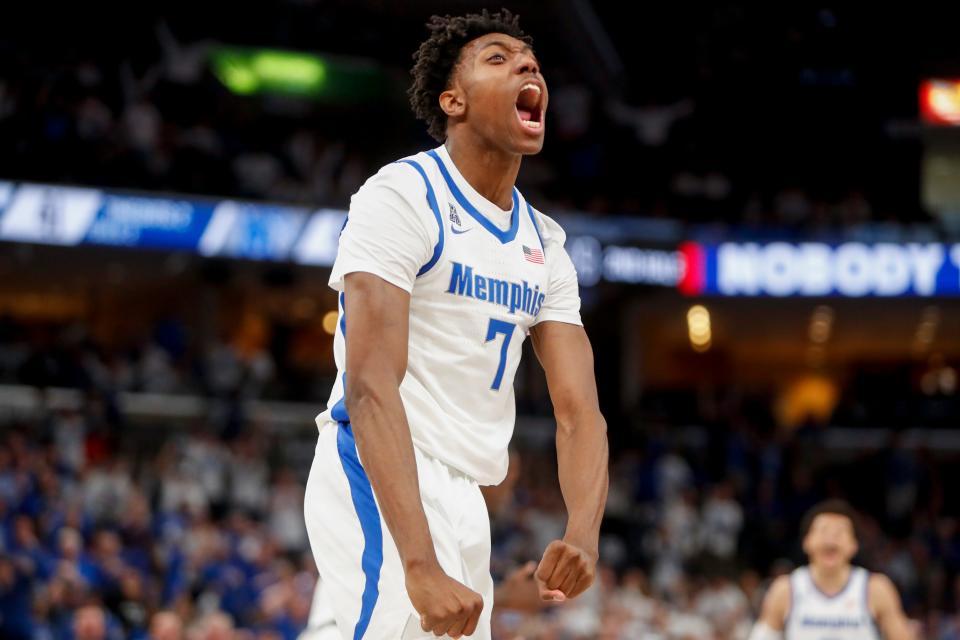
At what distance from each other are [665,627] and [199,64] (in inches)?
498

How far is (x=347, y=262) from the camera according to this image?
11.8 ft

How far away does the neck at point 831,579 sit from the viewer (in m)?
8.55

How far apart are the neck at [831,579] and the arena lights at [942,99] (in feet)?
64.1

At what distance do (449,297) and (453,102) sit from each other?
1.83 ft

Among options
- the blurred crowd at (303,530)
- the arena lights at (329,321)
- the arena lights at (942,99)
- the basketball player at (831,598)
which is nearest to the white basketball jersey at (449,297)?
the blurred crowd at (303,530)

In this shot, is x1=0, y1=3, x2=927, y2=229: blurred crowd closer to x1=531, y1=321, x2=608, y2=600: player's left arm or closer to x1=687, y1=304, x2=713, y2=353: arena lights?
x1=687, y1=304, x2=713, y2=353: arena lights

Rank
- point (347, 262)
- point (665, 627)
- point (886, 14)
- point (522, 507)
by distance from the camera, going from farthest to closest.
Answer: point (886, 14) < point (522, 507) < point (665, 627) < point (347, 262)

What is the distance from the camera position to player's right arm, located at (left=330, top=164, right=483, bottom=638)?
330cm

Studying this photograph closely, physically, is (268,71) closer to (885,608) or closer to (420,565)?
(885,608)

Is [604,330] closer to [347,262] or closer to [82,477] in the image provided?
[82,477]

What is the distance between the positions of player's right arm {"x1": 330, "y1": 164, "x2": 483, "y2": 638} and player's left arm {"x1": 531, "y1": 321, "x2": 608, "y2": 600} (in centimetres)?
31

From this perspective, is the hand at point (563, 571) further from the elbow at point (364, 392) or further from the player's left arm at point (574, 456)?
the elbow at point (364, 392)

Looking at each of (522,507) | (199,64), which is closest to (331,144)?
(199,64)

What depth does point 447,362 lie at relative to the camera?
378cm
